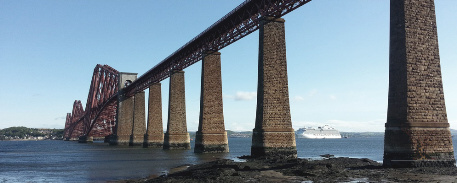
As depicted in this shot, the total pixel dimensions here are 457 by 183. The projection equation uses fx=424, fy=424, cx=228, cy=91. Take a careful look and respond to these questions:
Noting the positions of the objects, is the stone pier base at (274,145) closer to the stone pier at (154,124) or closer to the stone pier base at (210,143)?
the stone pier base at (210,143)

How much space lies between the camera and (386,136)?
66.3 ft

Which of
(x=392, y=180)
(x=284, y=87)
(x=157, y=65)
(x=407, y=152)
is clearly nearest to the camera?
(x=392, y=180)

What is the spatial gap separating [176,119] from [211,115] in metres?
10.9

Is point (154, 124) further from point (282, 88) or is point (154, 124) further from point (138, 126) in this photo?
point (282, 88)

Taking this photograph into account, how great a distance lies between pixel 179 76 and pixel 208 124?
13649 millimetres

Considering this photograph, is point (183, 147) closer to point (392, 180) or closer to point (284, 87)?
point (284, 87)


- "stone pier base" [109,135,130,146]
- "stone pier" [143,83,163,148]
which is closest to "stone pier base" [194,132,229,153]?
"stone pier" [143,83,163,148]

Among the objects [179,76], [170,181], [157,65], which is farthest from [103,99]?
[170,181]

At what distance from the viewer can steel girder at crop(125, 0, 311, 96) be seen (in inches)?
1212

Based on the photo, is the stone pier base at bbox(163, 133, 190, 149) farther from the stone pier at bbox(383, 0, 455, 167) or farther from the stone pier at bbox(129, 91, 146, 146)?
the stone pier at bbox(383, 0, 455, 167)

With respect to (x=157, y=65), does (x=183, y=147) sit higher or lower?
lower

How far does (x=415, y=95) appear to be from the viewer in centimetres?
1969

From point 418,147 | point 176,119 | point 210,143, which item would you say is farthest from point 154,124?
point 418,147

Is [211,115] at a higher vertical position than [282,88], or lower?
lower
